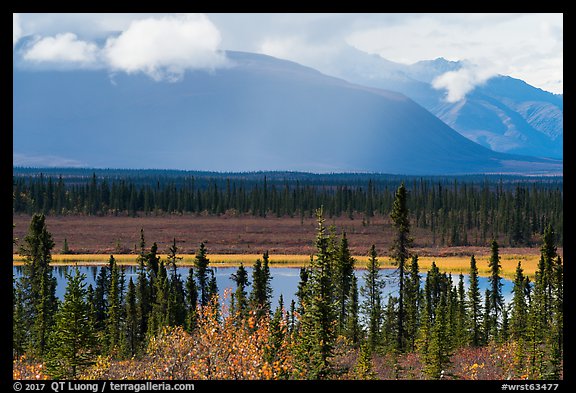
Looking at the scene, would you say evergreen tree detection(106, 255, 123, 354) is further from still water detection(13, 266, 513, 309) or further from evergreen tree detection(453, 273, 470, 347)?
evergreen tree detection(453, 273, 470, 347)

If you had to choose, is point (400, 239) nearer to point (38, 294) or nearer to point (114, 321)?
point (114, 321)

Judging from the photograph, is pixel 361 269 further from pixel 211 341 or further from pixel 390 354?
pixel 211 341

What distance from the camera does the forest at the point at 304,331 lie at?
29.1m

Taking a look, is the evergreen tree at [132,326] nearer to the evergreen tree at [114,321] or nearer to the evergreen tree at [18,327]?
the evergreen tree at [114,321]

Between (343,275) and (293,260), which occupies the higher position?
(343,275)

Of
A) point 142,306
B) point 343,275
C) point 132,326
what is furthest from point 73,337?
point 343,275

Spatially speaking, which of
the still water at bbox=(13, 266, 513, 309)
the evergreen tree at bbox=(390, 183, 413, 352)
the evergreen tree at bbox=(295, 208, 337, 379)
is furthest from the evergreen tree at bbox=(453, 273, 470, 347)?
the evergreen tree at bbox=(295, 208, 337, 379)

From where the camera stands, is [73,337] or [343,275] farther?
[343,275]

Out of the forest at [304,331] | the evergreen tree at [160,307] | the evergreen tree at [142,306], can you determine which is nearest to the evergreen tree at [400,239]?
the forest at [304,331]

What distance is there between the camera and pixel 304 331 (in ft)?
108

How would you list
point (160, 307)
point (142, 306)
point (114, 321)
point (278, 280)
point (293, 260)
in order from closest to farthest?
point (160, 307) → point (114, 321) → point (142, 306) → point (278, 280) → point (293, 260)
